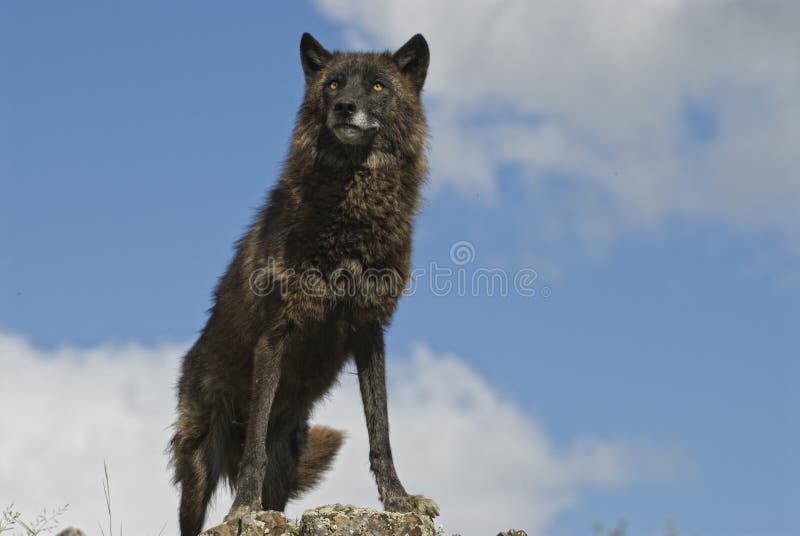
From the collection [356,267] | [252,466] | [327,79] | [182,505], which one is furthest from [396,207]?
[182,505]

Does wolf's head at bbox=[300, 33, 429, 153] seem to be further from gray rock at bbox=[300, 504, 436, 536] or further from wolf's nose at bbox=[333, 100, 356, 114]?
gray rock at bbox=[300, 504, 436, 536]

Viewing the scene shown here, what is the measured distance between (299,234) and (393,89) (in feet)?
4.12

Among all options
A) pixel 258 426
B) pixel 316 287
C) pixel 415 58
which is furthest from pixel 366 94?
pixel 258 426

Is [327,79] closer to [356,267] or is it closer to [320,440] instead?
[356,267]

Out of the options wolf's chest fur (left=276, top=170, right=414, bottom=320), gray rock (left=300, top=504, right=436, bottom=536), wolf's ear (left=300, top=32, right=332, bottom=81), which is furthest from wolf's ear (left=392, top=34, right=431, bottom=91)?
gray rock (left=300, top=504, right=436, bottom=536)

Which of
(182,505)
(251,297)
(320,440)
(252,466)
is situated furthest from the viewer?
(320,440)

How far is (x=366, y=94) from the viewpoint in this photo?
23.2 feet

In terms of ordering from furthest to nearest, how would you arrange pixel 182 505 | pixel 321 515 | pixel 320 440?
pixel 320 440
pixel 182 505
pixel 321 515

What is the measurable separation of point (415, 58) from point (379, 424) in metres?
2.68

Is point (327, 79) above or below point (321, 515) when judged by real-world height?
above

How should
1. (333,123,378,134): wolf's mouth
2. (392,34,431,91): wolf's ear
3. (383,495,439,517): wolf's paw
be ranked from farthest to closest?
(392,34,431,91): wolf's ear → (333,123,378,134): wolf's mouth → (383,495,439,517): wolf's paw

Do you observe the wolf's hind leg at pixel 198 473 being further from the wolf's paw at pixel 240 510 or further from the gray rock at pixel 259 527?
the gray rock at pixel 259 527

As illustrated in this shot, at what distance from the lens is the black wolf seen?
6871mm

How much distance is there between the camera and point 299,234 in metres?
6.96
